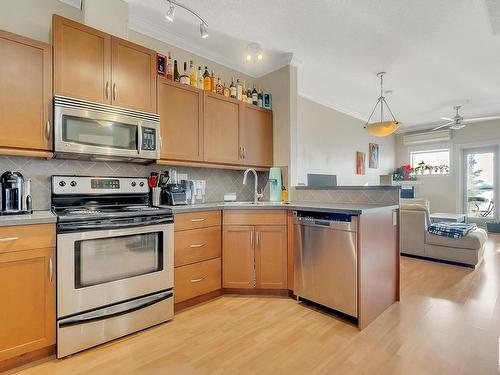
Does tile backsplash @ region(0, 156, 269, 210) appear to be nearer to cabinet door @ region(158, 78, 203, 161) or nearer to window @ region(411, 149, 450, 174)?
cabinet door @ region(158, 78, 203, 161)

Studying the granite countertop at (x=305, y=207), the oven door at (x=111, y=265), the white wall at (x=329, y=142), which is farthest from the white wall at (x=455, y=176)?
the oven door at (x=111, y=265)

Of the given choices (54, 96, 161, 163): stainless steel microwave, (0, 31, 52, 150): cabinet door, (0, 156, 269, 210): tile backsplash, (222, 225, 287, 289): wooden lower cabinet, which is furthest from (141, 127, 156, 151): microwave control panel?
(222, 225, 287, 289): wooden lower cabinet

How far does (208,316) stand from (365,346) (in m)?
1.23

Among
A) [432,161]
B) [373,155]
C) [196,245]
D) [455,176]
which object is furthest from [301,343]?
[432,161]

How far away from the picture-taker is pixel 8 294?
5.07 ft

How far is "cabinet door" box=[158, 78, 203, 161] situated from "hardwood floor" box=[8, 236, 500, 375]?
4.90 ft

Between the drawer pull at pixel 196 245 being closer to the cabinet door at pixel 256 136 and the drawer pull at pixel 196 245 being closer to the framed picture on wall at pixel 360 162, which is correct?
the cabinet door at pixel 256 136

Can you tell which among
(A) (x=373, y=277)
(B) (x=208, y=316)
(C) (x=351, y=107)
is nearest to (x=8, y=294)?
(B) (x=208, y=316)

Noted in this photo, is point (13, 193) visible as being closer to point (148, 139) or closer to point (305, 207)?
point (148, 139)

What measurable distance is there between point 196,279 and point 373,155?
5.76 metres

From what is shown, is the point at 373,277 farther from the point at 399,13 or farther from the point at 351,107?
the point at 351,107

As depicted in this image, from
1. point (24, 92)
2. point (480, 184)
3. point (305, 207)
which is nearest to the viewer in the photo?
point (24, 92)

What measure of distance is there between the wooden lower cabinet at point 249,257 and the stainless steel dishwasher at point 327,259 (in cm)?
24

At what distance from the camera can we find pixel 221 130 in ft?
9.71
